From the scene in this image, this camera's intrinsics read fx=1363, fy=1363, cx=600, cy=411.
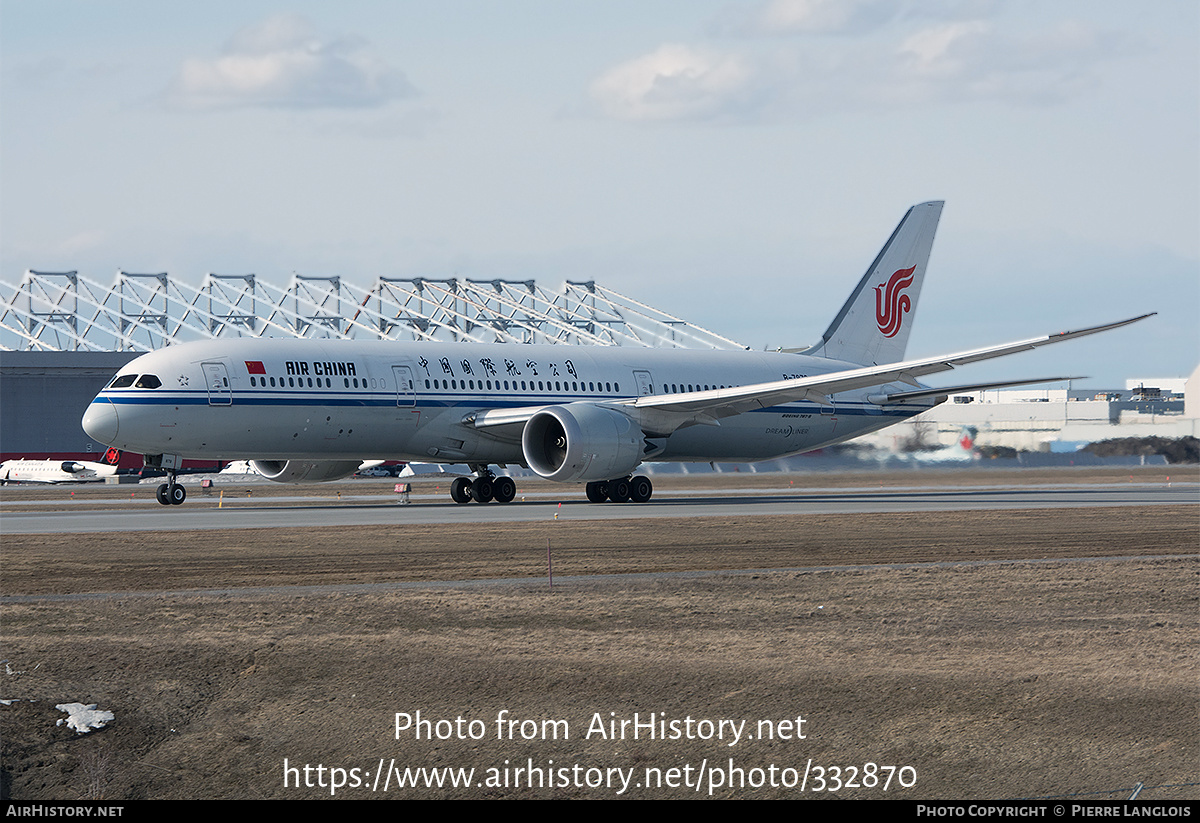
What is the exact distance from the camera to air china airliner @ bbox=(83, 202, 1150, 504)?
35.1 meters

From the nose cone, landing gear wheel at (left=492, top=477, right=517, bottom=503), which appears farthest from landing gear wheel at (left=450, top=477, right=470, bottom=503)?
the nose cone

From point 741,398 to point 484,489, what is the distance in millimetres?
8071

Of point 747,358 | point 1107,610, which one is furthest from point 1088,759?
point 747,358

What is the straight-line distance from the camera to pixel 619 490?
4081 cm

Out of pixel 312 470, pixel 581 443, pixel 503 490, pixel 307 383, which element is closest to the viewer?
pixel 307 383

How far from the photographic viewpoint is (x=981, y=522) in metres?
31.6

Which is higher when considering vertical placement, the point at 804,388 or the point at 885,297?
the point at 885,297

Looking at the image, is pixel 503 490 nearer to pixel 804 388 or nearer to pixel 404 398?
pixel 404 398

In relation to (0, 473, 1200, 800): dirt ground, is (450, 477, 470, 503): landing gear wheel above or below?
above

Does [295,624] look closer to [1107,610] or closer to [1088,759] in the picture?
[1088,759]

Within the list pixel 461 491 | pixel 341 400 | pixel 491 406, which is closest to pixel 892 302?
pixel 491 406

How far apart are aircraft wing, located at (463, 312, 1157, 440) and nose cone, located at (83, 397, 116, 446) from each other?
9609 millimetres

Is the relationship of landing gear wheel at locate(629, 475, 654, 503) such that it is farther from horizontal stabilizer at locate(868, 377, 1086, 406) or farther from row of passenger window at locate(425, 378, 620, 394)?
horizontal stabilizer at locate(868, 377, 1086, 406)
